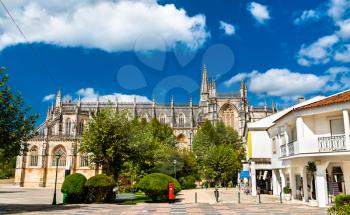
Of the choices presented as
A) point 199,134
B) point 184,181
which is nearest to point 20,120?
point 184,181

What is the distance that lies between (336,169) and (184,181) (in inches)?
1136

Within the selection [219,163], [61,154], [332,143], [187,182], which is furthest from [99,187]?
[61,154]

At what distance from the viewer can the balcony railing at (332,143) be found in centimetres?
1880

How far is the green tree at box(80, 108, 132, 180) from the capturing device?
28859 mm

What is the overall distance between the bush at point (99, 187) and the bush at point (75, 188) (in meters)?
0.44

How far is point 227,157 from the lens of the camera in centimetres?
5025

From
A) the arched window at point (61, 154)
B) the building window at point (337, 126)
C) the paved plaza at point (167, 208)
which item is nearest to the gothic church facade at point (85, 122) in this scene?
the arched window at point (61, 154)

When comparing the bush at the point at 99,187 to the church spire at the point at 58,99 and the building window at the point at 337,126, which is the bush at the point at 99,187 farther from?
the church spire at the point at 58,99

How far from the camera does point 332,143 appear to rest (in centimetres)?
1933

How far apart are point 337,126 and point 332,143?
1733 mm

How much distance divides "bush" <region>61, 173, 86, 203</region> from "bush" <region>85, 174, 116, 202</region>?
0.44 metres

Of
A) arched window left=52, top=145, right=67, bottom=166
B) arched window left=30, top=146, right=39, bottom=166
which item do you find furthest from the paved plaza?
arched window left=30, top=146, right=39, bottom=166

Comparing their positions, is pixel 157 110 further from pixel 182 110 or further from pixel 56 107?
pixel 56 107

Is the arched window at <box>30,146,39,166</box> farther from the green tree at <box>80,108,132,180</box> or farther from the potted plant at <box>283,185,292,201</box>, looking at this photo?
the potted plant at <box>283,185,292,201</box>
